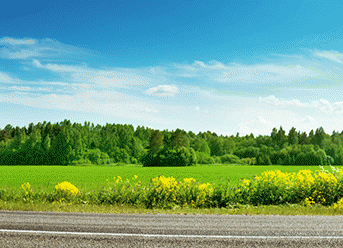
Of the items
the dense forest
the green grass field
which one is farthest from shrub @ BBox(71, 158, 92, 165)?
the green grass field

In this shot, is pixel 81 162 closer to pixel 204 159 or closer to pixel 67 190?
pixel 204 159

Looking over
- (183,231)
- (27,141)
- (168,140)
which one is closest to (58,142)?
(27,141)

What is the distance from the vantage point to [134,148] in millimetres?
97938

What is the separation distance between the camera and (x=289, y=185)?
14242 mm

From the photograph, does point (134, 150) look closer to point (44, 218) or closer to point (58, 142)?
point (58, 142)

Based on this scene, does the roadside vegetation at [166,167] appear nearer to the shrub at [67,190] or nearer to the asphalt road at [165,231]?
the shrub at [67,190]

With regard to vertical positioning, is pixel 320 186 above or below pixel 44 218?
above

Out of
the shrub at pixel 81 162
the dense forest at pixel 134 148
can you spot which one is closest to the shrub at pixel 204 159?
the dense forest at pixel 134 148

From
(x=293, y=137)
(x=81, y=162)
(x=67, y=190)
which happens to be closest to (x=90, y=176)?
(x=67, y=190)

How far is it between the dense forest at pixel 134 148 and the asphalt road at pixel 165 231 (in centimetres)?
6685

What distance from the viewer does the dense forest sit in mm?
85562

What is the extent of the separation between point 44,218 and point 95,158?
83907 millimetres

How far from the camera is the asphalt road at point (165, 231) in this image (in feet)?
22.2

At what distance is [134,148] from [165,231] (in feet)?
299
